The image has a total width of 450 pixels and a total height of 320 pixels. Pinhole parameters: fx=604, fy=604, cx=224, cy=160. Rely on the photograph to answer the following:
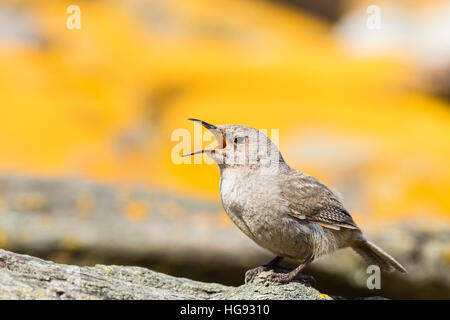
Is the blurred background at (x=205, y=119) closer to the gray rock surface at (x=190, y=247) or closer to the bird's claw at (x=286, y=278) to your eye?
the gray rock surface at (x=190, y=247)

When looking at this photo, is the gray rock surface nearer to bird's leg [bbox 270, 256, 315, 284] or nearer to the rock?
bird's leg [bbox 270, 256, 315, 284]

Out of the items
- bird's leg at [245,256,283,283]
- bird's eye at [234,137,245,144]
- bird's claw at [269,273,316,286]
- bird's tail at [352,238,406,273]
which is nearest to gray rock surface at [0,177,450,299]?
bird's tail at [352,238,406,273]

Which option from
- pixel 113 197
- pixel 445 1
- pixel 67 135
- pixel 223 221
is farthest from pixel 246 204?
pixel 445 1

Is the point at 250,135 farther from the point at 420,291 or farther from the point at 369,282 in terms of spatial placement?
the point at 420,291

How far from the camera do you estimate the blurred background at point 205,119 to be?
9297 millimetres

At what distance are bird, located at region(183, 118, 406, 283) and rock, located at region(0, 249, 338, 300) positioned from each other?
0.25 m

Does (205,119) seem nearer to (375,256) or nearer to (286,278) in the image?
(375,256)

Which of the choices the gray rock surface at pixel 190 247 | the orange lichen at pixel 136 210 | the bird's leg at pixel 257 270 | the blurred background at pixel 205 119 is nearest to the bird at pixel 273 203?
the bird's leg at pixel 257 270

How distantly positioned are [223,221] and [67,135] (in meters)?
10.1

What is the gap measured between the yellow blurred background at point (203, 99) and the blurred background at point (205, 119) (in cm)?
7

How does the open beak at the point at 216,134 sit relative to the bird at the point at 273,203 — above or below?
above

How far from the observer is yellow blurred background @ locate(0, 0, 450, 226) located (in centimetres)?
1641

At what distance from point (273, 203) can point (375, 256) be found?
1841 mm

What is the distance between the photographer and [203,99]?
2209 cm
